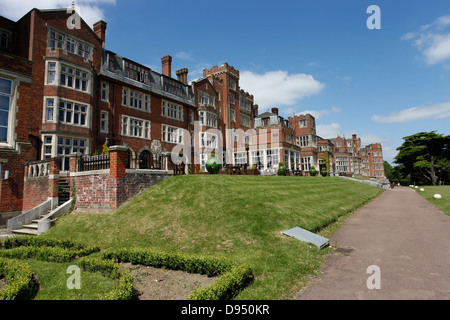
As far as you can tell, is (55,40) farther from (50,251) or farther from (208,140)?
(208,140)

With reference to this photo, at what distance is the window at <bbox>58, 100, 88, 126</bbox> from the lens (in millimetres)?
19125

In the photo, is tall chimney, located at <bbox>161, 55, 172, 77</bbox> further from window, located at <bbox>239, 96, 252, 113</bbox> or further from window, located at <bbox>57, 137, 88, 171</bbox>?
window, located at <bbox>239, 96, 252, 113</bbox>

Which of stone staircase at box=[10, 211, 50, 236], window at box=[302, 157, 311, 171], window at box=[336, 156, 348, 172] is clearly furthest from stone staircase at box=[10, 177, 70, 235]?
window at box=[336, 156, 348, 172]

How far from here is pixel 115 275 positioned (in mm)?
6039

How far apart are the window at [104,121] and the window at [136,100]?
2.47 meters

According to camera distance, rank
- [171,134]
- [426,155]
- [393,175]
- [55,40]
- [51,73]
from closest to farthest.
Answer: [51,73] < [55,40] < [171,134] < [426,155] < [393,175]

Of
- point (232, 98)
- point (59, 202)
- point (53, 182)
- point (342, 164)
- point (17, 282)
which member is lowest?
point (17, 282)

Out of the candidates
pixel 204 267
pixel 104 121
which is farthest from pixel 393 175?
pixel 204 267

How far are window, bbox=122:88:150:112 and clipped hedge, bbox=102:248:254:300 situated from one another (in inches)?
802

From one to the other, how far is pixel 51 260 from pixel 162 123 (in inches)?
859

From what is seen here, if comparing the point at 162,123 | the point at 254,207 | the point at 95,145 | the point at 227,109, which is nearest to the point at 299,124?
the point at 227,109

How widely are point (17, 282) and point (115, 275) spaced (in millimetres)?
1943

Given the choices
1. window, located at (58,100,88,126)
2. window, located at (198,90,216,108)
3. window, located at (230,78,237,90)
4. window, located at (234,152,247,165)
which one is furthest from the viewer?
window, located at (230,78,237,90)
